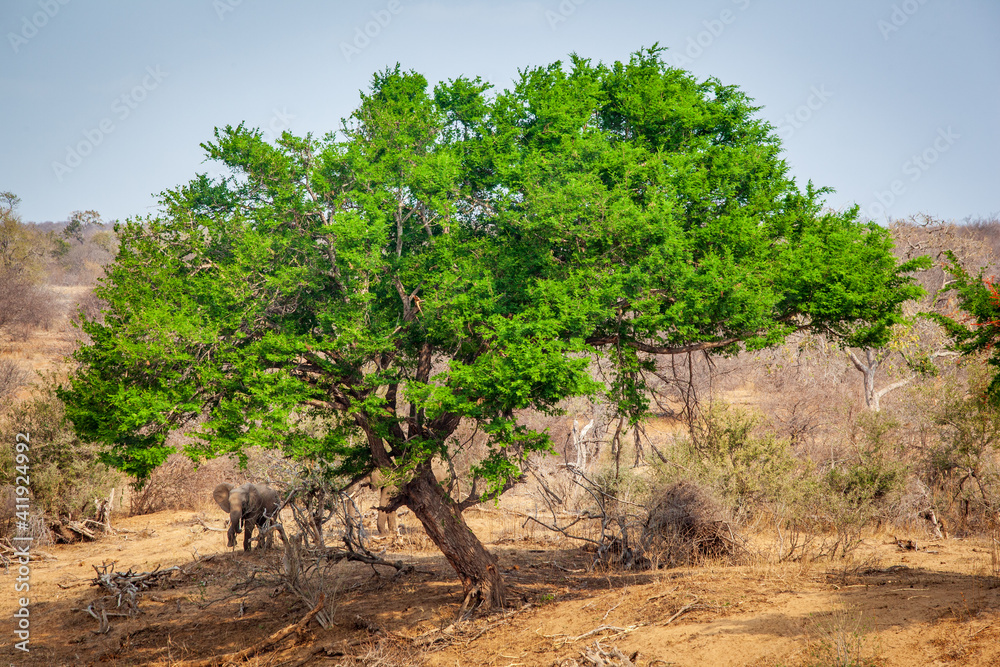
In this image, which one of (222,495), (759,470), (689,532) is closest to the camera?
(689,532)

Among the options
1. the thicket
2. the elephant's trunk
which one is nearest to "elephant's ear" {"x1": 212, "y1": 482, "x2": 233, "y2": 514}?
the elephant's trunk

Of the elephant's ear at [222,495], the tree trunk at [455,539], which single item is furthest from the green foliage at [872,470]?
the elephant's ear at [222,495]

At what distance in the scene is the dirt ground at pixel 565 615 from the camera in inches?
289

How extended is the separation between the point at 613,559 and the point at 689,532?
4.94ft

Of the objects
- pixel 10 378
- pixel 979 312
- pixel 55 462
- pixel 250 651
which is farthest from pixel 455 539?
pixel 10 378

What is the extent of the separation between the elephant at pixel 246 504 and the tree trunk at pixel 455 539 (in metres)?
6.37

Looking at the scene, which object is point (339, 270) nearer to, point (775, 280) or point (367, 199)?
point (367, 199)

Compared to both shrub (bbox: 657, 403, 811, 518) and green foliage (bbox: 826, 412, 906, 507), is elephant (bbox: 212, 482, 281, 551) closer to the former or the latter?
shrub (bbox: 657, 403, 811, 518)

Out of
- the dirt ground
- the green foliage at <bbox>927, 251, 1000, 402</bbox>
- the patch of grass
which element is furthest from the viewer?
the green foliage at <bbox>927, 251, 1000, 402</bbox>

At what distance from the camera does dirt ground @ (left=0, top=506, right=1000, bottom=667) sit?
7.34 metres

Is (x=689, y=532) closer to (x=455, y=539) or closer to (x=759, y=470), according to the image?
(x=759, y=470)

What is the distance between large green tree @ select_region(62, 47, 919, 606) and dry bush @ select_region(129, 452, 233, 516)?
1381 cm

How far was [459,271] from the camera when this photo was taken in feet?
28.7

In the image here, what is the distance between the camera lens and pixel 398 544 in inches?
635
